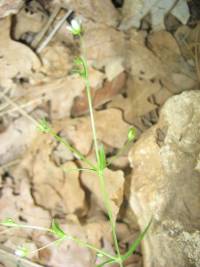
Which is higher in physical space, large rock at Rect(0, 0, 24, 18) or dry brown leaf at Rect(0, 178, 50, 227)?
large rock at Rect(0, 0, 24, 18)

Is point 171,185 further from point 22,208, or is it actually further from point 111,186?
point 22,208

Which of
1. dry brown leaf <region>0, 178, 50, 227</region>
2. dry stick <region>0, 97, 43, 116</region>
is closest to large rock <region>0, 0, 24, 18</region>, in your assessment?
dry stick <region>0, 97, 43, 116</region>

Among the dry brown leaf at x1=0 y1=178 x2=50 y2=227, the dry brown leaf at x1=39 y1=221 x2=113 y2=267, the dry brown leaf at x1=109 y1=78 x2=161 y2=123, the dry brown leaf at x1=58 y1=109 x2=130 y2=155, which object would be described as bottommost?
the dry brown leaf at x1=39 y1=221 x2=113 y2=267

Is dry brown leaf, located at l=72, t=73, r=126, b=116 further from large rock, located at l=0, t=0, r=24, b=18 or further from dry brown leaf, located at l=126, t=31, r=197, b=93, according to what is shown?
large rock, located at l=0, t=0, r=24, b=18

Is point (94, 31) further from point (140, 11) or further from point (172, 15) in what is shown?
point (172, 15)

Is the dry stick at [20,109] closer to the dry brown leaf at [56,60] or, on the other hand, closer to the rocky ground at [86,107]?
the rocky ground at [86,107]

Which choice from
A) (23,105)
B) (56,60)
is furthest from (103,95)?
(23,105)
